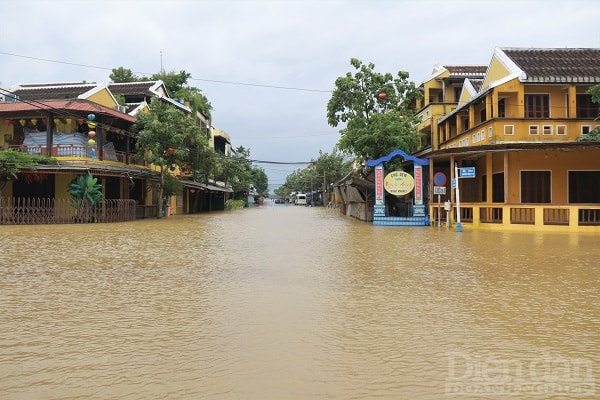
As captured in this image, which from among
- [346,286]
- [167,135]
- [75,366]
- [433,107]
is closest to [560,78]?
[433,107]

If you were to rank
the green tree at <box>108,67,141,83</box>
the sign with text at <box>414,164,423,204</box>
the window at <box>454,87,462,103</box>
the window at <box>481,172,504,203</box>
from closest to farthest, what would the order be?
1. the window at <box>481,172,504,203</box>
2. the sign with text at <box>414,164,423,204</box>
3. the window at <box>454,87,462,103</box>
4. the green tree at <box>108,67,141,83</box>

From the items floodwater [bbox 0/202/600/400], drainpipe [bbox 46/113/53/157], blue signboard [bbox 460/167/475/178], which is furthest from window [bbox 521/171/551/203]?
drainpipe [bbox 46/113/53/157]

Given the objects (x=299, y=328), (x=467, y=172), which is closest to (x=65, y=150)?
(x=467, y=172)

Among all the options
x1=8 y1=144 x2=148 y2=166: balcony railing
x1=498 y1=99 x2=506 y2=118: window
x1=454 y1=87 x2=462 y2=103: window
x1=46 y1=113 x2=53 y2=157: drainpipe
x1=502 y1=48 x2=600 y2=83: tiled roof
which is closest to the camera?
x1=502 y1=48 x2=600 y2=83: tiled roof

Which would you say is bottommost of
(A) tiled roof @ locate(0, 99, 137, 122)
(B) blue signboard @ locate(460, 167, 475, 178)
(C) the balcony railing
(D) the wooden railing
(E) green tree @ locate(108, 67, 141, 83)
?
(D) the wooden railing

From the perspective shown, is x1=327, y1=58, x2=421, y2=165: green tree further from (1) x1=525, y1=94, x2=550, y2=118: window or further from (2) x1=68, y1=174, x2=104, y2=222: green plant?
(2) x1=68, y1=174, x2=104, y2=222: green plant

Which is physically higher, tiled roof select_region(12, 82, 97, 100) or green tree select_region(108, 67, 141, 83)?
green tree select_region(108, 67, 141, 83)

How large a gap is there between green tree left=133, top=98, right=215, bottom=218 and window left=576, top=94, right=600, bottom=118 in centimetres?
2012

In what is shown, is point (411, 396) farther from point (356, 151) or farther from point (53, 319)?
point (356, 151)

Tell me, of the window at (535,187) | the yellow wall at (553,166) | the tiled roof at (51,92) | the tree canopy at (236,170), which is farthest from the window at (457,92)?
the tiled roof at (51,92)

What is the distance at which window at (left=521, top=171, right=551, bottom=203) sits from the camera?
20.9m

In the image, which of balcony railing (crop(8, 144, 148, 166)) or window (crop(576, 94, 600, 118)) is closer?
window (crop(576, 94, 600, 118))

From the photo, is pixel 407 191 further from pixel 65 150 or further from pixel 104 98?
pixel 104 98

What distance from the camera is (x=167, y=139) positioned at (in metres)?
27.4
